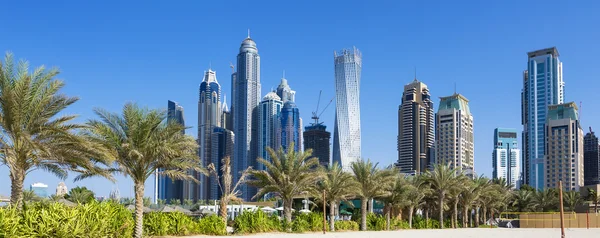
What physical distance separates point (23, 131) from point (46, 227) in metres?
3.98

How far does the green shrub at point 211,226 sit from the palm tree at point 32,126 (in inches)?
348

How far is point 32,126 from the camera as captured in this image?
19.9 m

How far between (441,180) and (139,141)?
112 feet

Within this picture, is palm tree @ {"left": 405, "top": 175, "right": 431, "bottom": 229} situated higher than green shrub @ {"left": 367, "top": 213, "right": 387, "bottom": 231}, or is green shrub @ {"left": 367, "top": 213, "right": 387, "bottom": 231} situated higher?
palm tree @ {"left": 405, "top": 175, "right": 431, "bottom": 229}

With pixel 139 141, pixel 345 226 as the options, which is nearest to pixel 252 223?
pixel 139 141

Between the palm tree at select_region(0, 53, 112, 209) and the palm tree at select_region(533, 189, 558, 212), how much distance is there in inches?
3150

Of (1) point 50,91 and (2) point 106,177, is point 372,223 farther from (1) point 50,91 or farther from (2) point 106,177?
(1) point 50,91

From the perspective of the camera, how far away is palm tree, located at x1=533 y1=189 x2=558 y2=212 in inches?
3450

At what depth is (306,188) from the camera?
36.7m

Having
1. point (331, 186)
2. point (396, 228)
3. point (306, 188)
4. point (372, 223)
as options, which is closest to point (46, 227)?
point (306, 188)

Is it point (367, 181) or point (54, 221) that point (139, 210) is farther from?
point (367, 181)

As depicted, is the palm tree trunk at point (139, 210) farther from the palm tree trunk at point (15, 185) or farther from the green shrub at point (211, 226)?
the palm tree trunk at point (15, 185)

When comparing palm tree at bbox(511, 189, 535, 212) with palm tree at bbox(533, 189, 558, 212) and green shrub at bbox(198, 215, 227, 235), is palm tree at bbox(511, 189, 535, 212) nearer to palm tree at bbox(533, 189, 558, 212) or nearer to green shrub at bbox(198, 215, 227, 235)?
palm tree at bbox(533, 189, 558, 212)

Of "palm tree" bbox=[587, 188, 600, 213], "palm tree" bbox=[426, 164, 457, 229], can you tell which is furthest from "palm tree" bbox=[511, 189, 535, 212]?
"palm tree" bbox=[426, 164, 457, 229]
